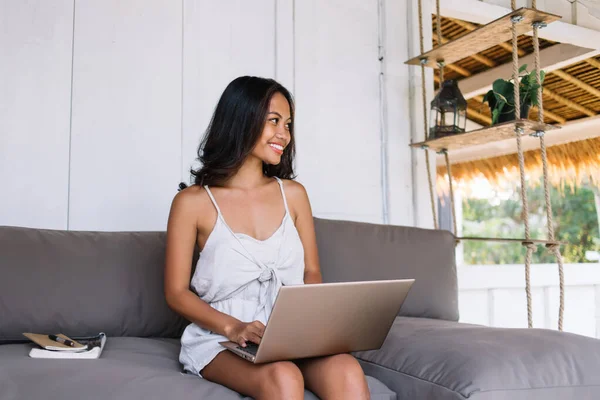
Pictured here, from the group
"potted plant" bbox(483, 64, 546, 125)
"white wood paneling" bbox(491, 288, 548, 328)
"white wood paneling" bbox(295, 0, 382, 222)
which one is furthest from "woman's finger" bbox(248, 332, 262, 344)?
"white wood paneling" bbox(491, 288, 548, 328)

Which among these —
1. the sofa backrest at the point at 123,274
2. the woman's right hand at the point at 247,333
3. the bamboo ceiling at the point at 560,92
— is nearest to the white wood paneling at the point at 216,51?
the sofa backrest at the point at 123,274

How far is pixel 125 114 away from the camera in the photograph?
259cm

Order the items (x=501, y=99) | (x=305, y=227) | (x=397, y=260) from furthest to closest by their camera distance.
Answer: (x=501, y=99) < (x=397, y=260) < (x=305, y=227)

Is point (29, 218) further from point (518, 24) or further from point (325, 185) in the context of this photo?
point (518, 24)

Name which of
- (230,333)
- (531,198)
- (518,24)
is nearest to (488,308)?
(518,24)

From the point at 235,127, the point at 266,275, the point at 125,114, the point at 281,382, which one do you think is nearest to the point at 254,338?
the point at 281,382

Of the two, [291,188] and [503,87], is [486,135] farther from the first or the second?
[291,188]

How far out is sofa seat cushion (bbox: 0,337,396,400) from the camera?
1.32 meters

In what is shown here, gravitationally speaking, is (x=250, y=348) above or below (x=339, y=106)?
below

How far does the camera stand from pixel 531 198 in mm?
11711

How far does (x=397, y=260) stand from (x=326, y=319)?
38.5 inches

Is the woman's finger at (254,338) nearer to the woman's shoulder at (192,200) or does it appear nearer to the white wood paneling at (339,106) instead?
the woman's shoulder at (192,200)

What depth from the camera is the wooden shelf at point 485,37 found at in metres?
2.52

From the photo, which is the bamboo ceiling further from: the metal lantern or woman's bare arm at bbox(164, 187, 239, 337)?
woman's bare arm at bbox(164, 187, 239, 337)
